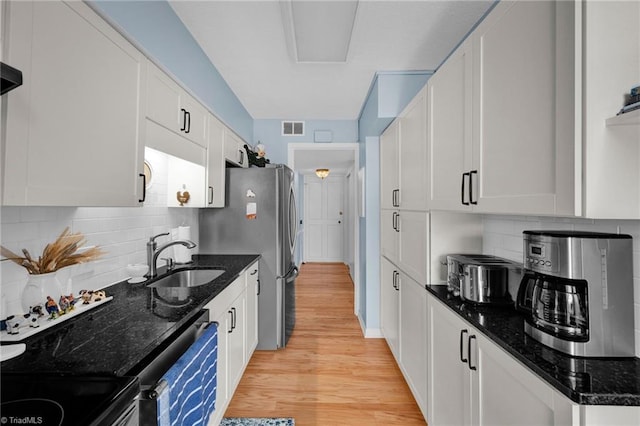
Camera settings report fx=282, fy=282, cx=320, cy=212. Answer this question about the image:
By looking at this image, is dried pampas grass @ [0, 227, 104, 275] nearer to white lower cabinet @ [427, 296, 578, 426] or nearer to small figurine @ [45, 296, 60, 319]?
small figurine @ [45, 296, 60, 319]

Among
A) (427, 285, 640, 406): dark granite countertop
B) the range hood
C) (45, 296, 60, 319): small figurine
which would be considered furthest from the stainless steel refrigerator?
the range hood

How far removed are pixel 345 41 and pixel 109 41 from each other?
1521 mm

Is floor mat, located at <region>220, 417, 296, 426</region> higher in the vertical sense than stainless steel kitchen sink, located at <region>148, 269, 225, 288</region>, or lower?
lower

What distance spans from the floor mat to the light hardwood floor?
0.13 feet

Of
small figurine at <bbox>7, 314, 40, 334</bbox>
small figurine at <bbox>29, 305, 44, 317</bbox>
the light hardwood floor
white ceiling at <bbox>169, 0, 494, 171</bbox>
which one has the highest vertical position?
white ceiling at <bbox>169, 0, 494, 171</bbox>

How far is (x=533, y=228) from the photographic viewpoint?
56.7 inches

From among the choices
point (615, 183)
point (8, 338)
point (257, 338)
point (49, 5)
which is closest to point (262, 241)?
point (257, 338)

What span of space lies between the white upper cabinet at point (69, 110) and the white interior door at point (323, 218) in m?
6.16

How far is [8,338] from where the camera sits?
97cm

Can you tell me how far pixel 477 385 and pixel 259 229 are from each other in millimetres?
2079

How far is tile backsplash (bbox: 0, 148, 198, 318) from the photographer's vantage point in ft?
3.60

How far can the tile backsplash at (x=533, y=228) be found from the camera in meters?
0.94

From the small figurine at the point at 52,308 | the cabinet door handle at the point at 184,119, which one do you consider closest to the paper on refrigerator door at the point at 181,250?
the cabinet door handle at the point at 184,119

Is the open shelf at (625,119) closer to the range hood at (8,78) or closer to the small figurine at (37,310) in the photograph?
the range hood at (8,78)
